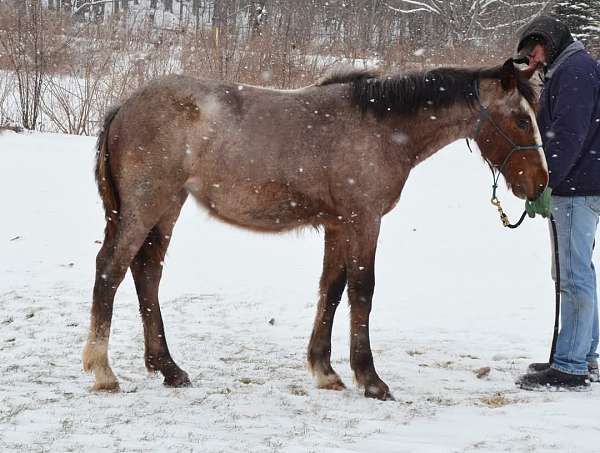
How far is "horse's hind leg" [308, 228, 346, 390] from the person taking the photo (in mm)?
4805

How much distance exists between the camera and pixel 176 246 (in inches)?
362

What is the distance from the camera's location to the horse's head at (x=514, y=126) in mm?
4535

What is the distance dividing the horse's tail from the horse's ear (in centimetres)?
248

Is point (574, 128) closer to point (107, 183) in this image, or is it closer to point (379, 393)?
point (379, 393)

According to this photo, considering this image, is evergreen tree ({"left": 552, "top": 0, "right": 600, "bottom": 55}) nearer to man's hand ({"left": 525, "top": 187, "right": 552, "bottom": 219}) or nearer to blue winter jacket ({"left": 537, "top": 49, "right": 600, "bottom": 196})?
blue winter jacket ({"left": 537, "top": 49, "right": 600, "bottom": 196})

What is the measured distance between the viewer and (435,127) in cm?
466

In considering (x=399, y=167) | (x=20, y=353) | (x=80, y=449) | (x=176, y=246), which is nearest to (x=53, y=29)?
(x=176, y=246)

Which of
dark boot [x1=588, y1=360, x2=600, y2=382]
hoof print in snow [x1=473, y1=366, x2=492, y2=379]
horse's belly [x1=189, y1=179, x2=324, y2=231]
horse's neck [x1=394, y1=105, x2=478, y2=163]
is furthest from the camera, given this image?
hoof print in snow [x1=473, y1=366, x2=492, y2=379]

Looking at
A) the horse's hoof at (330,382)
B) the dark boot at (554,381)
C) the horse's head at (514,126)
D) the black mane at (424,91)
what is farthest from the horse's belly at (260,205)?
the dark boot at (554,381)

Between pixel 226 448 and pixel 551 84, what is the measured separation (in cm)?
306

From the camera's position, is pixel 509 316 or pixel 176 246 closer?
pixel 509 316

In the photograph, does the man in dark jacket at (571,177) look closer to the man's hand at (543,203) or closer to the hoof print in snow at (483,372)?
the man's hand at (543,203)

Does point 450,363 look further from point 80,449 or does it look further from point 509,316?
point 80,449

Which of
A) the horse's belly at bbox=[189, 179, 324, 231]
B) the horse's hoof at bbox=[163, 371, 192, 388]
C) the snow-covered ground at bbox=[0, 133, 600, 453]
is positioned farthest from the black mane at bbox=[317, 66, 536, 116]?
the horse's hoof at bbox=[163, 371, 192, 388]
